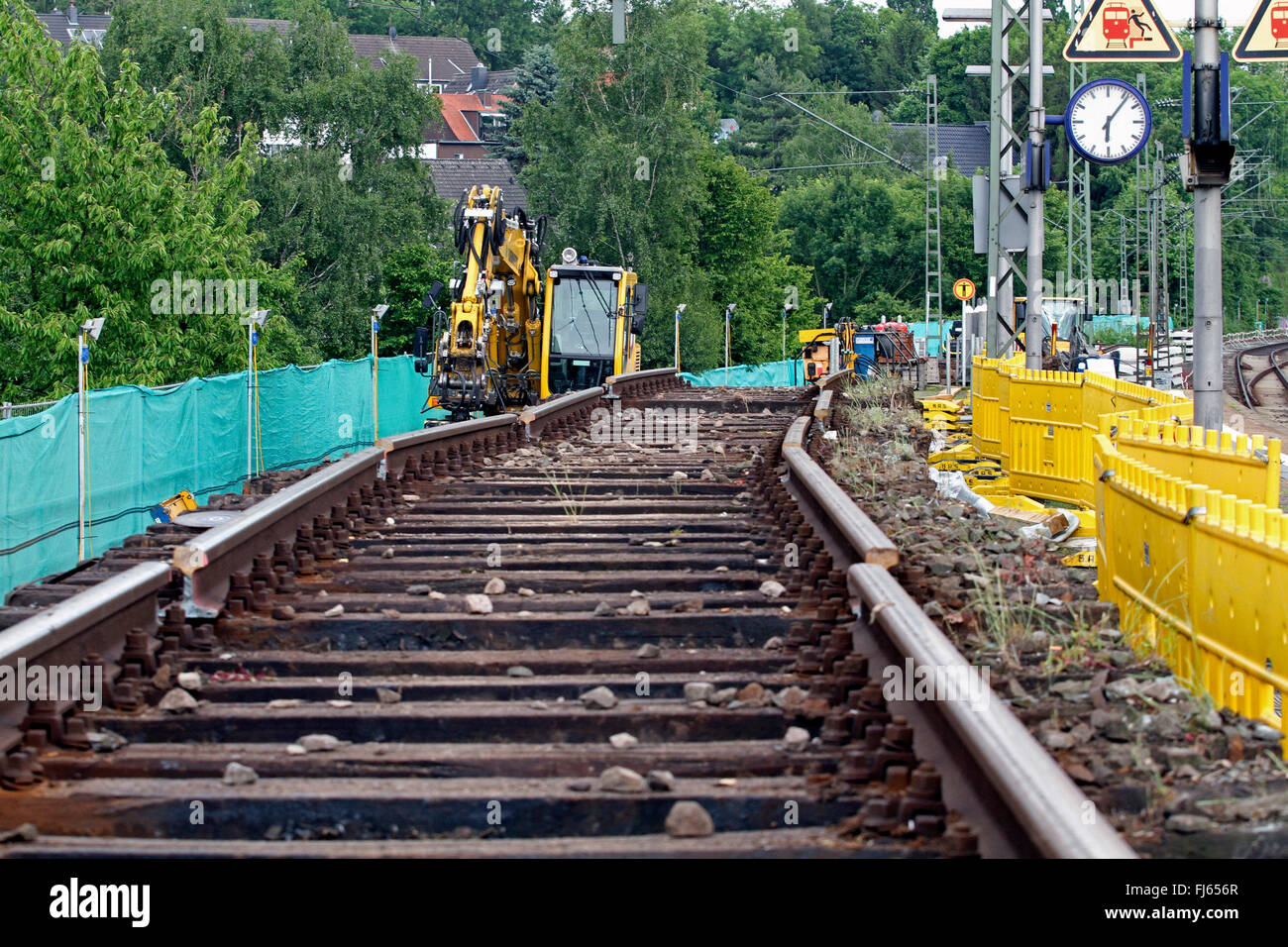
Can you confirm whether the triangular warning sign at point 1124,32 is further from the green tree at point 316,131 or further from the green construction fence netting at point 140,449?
the green tree at point 316,131

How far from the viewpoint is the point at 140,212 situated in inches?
1055

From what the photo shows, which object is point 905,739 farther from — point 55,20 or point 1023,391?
point 55,20

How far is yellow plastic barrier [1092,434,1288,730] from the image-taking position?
19.0 ft

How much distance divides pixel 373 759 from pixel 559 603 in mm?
2238

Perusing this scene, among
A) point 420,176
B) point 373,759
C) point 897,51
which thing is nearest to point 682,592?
point 373,759

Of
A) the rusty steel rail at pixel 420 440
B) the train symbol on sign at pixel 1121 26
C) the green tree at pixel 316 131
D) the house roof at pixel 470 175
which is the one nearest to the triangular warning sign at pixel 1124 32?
the train symbol on sign at pixel 1121 26

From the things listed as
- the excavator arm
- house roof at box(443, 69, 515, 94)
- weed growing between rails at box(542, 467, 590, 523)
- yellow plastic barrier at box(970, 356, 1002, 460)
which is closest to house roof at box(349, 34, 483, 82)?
house roof at box(443, 69, 515, 94)

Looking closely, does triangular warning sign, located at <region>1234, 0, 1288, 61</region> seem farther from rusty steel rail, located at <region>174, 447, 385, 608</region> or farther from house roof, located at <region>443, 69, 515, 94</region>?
house roof, located at <region>443, 69, 515, 94</region>

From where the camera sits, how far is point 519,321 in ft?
83.3

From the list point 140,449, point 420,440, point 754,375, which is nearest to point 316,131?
point 754,375

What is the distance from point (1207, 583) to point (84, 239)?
2410 centimetres

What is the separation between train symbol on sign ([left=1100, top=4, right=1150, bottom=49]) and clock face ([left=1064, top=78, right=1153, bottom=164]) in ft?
7.95

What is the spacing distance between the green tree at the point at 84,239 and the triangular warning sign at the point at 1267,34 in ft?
63.7
